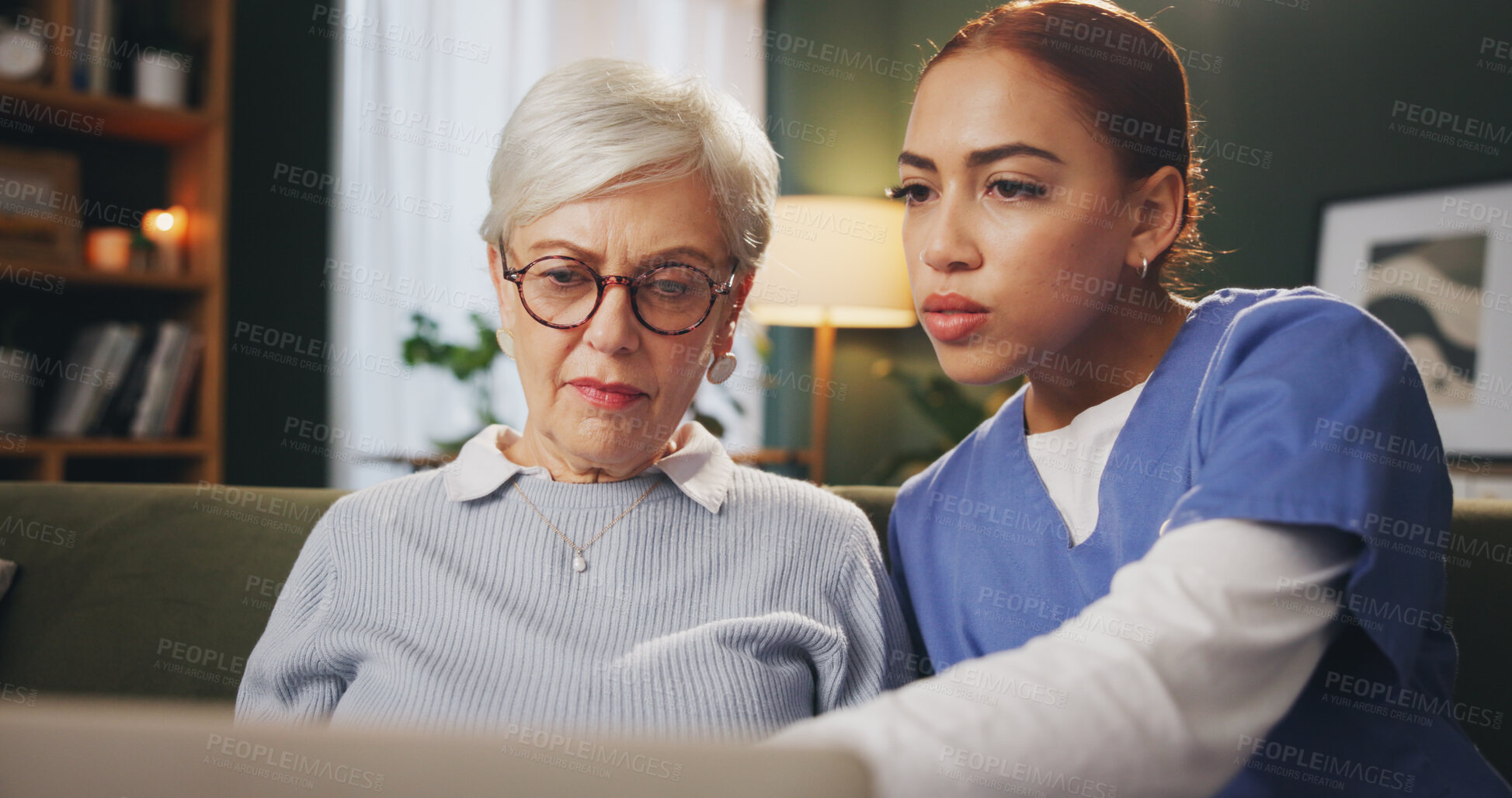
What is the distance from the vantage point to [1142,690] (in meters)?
0.64

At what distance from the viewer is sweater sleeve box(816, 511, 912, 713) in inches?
45.2

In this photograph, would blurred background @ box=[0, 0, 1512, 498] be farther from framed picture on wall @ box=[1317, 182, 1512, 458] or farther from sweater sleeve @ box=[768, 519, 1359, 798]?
sweater sleeve @ box=[768, 519, 1359, 798]

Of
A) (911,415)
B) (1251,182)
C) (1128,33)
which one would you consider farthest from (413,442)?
(1128,33)

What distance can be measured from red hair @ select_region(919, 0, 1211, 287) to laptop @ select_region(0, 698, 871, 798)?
75 cm

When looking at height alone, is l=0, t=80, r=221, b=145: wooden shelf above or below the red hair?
above

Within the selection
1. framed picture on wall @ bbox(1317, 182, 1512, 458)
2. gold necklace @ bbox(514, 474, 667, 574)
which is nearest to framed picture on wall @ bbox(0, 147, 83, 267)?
gold necklace @ bbox(514, 474, 667, 574)

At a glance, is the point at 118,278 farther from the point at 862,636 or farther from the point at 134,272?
the point at 862,636

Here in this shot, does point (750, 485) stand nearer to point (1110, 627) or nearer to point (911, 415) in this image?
point (1110, 627)

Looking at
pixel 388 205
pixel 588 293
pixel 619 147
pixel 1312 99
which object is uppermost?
pixel 1312 99

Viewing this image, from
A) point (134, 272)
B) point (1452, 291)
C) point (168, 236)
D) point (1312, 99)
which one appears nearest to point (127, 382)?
point (134, 272)

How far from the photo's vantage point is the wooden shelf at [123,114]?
8.51 feet

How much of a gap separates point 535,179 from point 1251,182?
251cm

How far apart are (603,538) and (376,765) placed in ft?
2.60

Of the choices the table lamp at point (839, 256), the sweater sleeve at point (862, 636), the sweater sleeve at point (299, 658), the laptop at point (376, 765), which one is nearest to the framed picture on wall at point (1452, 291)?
the table lamp at point (839, 256)
